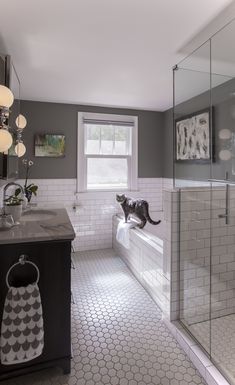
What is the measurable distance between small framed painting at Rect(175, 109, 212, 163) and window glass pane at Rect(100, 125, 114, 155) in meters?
1.08

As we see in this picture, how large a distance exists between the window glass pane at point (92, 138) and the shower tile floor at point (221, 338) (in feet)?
9.07

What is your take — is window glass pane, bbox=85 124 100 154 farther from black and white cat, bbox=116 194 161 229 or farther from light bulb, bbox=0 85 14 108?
light bulb, bbox=0 85 14 108

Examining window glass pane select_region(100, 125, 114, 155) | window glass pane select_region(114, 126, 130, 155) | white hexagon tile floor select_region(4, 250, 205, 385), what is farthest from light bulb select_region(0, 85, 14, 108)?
window glass pane select_region(114, 126, 130, 155)

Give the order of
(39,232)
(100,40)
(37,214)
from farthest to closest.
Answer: (37,214), (100,40), (39,232)

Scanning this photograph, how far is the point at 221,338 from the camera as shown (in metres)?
1.83

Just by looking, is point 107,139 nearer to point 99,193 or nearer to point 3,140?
point 99,193

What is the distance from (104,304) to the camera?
2.36 metres

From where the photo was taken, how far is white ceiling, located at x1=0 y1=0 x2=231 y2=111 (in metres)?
1.58

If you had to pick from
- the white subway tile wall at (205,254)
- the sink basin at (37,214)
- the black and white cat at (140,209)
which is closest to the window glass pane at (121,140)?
the black and white cat at (140,209)

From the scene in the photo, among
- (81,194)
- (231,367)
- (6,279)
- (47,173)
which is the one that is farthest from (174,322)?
(47,173)

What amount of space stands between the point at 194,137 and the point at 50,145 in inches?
80.7

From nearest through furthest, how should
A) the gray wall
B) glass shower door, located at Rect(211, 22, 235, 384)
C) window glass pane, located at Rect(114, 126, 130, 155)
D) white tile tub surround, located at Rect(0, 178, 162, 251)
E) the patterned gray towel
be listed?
the patterned gray towel
glass shower door, located at Rect(211, 22, 235, 384)
the gray wall
white tile tub surround, located at Rect(0, 178, 162, 251)
window glass pane, located at Rect(114, 126, 130, 155)

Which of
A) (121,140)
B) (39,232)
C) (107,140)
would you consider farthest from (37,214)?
(121,140)

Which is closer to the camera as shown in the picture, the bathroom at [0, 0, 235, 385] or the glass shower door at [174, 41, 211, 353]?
the bathroom at [0, 0, 235, 385]
